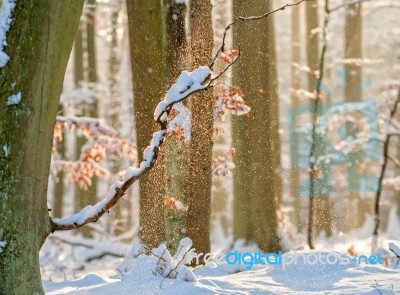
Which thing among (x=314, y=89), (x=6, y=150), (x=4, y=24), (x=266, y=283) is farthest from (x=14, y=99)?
(x=314, y=89)

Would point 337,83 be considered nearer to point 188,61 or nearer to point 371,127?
point 371,127

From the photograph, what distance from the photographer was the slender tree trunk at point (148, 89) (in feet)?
27.8

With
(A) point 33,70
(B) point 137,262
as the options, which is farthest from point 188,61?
(A) point 33,70

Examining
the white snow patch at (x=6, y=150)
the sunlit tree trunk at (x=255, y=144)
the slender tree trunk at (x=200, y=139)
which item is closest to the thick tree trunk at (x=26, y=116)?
the white snow patch at (x=6, y=150)

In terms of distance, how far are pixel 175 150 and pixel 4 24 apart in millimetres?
3190

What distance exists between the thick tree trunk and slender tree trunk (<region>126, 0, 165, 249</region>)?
3.63 meters

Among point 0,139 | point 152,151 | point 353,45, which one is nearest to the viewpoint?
point 0,139

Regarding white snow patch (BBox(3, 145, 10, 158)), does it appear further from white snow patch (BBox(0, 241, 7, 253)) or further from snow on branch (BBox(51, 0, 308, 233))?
snow on branch (BBox(51, 0, 308, 233))

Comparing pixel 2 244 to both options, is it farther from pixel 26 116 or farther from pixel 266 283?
pixel 266 283

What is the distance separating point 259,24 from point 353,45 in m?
10.2

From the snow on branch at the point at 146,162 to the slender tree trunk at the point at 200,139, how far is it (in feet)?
9.69

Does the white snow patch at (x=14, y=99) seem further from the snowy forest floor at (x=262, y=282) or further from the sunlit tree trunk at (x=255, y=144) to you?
the sunlit tree trunk at (x=255, y=144)

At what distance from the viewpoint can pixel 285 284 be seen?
698 cm

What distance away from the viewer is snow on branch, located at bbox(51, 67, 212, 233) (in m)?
5.44
